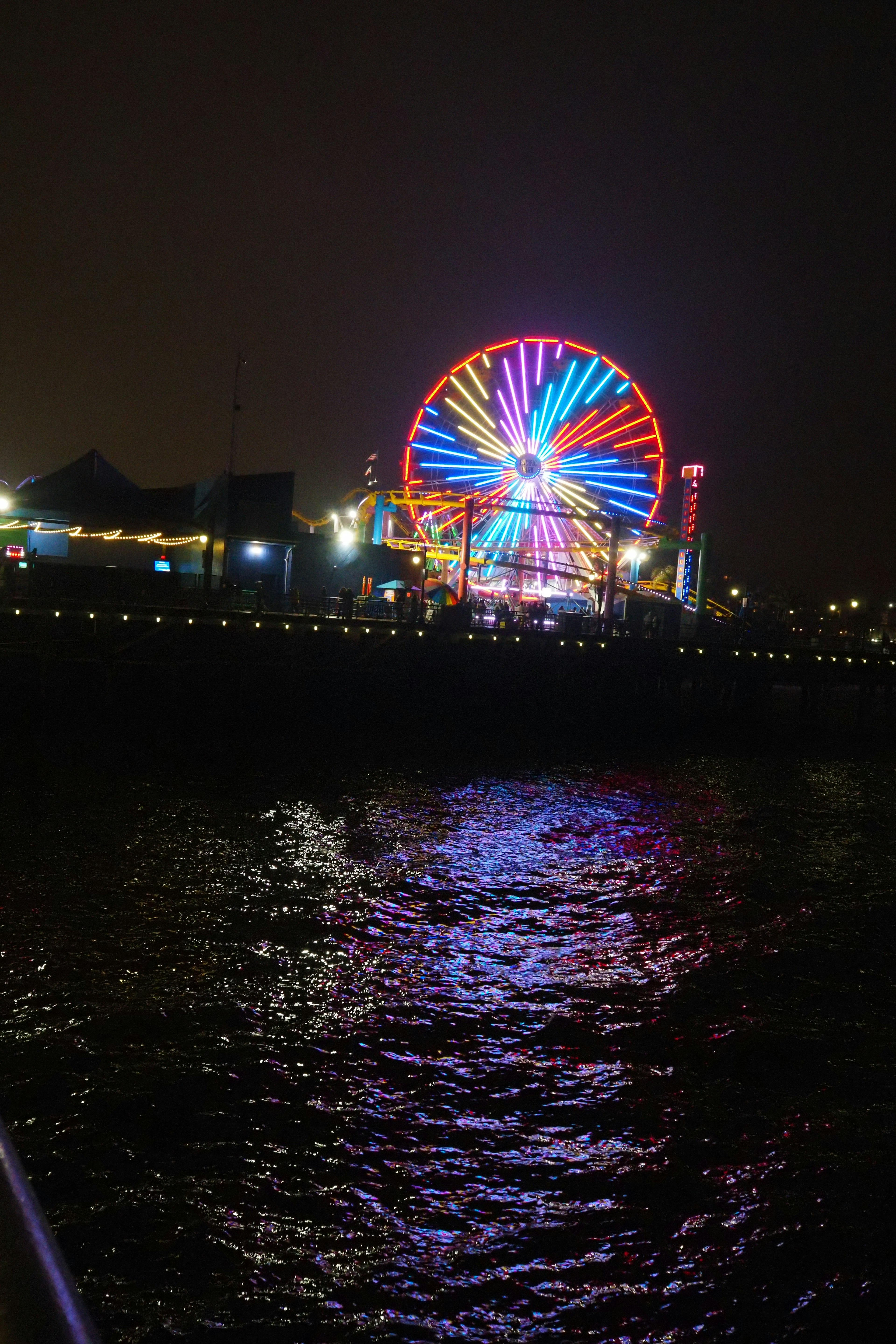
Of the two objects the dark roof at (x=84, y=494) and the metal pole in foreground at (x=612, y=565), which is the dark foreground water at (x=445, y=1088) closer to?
the dark roof at (x=84, y=494)

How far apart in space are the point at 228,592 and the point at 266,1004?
24.7m

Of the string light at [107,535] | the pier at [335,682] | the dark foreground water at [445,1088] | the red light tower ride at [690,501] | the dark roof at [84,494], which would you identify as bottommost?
the dark foreground water at [445,1088]

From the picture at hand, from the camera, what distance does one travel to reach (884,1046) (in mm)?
9758

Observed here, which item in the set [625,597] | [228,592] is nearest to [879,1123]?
[228,592]

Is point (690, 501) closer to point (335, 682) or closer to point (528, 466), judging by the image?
point (528, 466)

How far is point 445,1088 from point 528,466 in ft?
136

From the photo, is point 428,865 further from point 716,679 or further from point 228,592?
point 716,679

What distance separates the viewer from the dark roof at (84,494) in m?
35.7

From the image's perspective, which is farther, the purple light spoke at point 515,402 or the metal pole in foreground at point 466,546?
the purple light spoke at point 515,402

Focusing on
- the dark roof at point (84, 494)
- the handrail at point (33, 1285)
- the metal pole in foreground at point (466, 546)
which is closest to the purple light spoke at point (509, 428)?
the metal pole in foreground at point (466, 546)

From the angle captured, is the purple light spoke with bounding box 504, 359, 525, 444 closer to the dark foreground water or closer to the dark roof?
the dark roof

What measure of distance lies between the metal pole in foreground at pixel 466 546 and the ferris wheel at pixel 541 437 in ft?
6.34

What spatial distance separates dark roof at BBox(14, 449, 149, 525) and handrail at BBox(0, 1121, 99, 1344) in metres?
37.3

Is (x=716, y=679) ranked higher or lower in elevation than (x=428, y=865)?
higher
